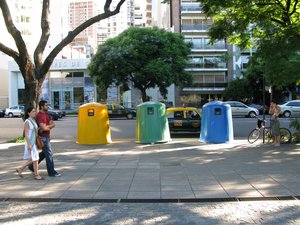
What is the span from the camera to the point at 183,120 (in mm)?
18359

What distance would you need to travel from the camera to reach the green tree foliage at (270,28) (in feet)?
44.9

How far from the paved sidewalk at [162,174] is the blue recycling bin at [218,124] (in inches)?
37.8

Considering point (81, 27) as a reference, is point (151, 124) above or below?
below

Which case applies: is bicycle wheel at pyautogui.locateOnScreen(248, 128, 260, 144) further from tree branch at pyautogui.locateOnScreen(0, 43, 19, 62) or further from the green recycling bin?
tree branch at pyautogui.locateOnScreen(0, 43, 19, 62)

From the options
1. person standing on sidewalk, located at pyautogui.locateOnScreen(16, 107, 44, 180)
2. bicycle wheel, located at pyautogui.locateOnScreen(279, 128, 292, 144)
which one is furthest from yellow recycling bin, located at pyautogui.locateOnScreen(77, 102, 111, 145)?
bicycle wheel, located at pyautogui.locateOnScreen(279, 128, 292, 144)

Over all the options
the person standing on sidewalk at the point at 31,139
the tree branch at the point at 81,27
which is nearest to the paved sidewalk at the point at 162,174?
the person standing on sidewalk at the point at 31,139

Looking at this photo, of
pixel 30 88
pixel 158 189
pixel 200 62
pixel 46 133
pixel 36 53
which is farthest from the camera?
pixel 200 62

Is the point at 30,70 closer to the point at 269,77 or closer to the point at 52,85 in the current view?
the point at 269,77

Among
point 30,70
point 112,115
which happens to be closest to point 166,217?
point 30,70

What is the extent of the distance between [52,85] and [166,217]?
1997 inches

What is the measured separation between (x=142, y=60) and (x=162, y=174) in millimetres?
30753

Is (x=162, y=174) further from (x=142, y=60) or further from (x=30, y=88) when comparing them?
(x=142, y=60)

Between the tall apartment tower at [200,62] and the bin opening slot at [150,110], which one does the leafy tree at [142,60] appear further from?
the bin opening slot at [150,110]

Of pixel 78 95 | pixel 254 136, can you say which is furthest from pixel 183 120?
pixel 78 95
